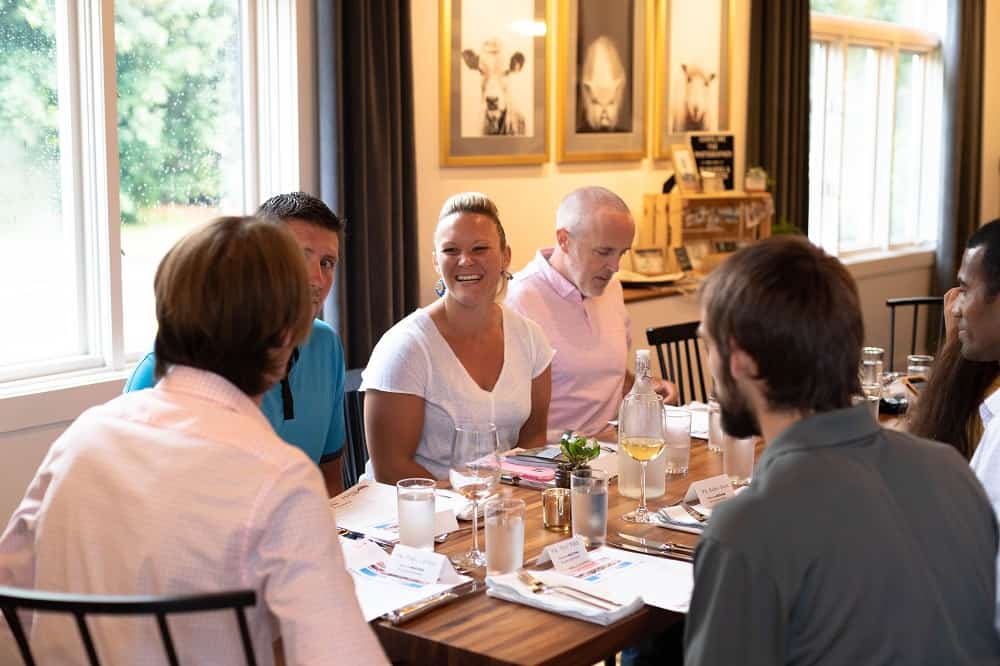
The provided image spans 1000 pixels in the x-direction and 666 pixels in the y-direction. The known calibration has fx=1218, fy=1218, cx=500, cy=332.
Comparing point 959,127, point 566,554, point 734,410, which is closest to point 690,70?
point 959,127

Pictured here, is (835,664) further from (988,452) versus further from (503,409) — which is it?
(503,409)

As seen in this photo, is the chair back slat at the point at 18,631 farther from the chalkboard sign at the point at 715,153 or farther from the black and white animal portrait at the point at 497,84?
the chalkboard sign at the point at 715,153

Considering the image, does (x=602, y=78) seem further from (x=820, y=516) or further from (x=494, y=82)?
(x=820, y=516)

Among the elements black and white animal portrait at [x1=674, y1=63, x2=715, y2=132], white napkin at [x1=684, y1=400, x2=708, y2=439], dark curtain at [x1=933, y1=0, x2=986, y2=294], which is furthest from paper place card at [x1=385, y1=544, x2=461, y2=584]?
dark curtain at [x1=933, y1=0, x2=986, y2=294]

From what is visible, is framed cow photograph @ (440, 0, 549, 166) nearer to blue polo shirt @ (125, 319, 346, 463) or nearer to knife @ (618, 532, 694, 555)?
blue polo shirt @ (125, 319, 346, 463)

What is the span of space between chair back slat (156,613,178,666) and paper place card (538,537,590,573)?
2.59 feet

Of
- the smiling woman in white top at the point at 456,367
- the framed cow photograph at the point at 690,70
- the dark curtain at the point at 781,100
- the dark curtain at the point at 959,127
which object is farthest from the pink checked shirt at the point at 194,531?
the dark curtain at the point at 959,127

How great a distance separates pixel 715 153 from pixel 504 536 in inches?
182

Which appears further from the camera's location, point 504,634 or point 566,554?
point 566,554

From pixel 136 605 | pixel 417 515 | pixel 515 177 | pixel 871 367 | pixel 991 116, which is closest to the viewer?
pixel 136 605

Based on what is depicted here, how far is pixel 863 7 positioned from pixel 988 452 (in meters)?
6.49

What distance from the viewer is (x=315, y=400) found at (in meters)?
2.65

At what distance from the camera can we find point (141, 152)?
13.1ft

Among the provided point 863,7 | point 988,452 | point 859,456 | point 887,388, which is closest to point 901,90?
point 863,7
